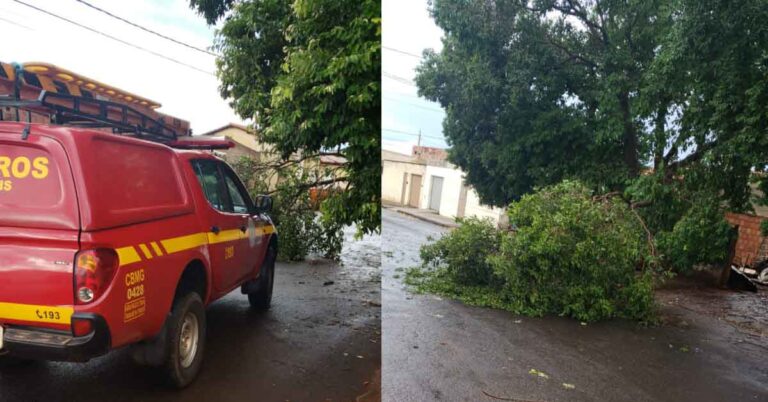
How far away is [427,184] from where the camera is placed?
2.09m

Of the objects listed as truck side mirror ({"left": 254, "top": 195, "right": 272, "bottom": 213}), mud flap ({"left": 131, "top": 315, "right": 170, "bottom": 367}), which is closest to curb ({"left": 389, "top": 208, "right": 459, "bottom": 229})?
truck side mirror ({"left": 254, "top": 195, "right": 272, "bottom": 213})

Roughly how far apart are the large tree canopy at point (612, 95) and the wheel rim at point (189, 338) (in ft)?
3.82

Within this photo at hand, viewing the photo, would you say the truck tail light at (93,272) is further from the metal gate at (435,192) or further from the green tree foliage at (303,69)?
the metal gate at (435,192)

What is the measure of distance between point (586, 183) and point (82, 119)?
81.4 inches

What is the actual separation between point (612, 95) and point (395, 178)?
1.10 meters

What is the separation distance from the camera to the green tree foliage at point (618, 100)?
2219mm

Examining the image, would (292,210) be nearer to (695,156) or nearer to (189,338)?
(189,338)

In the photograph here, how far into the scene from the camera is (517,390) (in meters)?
2.22

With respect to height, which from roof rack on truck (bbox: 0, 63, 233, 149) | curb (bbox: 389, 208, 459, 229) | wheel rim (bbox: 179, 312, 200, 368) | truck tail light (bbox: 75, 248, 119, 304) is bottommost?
wheel rim (bbox: 179, 312, 200, 368)

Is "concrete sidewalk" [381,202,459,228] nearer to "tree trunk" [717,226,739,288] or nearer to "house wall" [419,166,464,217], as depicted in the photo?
"house wall" [419,166,464,217]

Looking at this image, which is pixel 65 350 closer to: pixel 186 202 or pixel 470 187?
pixel 186 202

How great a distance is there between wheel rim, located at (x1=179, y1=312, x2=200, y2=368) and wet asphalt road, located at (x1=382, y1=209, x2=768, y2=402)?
30.3 inches

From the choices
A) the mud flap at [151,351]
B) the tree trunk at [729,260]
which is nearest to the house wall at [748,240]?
the tree trunk at [729,260]

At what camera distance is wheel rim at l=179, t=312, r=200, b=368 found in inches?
65.4
